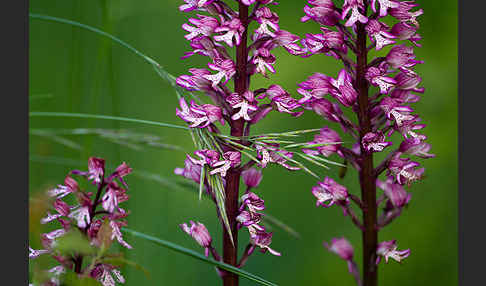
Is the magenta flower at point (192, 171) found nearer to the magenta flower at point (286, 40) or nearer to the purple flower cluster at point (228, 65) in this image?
the purple flower cluster at point (228, 65)

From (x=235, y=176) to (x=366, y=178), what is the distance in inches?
8.9

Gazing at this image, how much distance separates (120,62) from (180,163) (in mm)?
426

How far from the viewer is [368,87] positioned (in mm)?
882

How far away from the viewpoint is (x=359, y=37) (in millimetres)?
877

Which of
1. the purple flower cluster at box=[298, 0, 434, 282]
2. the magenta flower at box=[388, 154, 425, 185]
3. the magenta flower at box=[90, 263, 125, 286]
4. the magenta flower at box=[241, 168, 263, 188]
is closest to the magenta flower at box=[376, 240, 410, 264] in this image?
the purple flower cluster at box=[298, 0, 434, 282]

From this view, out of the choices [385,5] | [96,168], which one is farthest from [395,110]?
[96,168]

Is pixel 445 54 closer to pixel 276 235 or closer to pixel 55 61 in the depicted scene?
pixel 276 235

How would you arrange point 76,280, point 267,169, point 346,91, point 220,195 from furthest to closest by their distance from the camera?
1. point 267,169
2. point 346,91
3. point 220,195
4. point 76,280

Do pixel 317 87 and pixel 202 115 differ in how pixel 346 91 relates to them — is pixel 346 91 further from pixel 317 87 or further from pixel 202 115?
pixel 202 115

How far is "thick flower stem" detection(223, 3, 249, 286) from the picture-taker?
819 mm

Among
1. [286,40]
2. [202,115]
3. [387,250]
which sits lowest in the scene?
[387,250]

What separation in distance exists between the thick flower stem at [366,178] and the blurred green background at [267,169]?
1.39 ft

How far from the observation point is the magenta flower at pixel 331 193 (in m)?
0.91

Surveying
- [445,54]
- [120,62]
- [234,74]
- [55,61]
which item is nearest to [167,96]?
[120,62]
